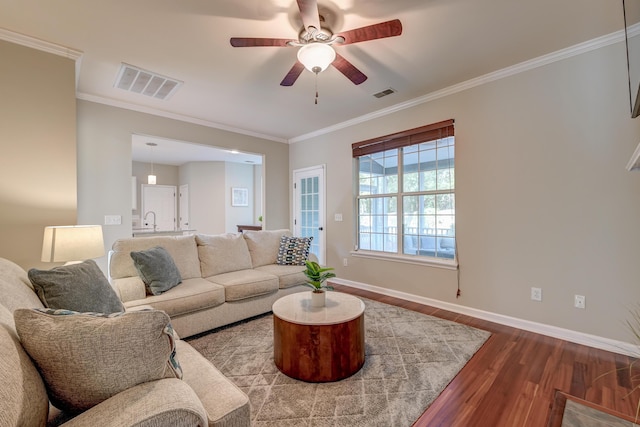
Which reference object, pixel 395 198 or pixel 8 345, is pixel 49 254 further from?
pixel 395 198

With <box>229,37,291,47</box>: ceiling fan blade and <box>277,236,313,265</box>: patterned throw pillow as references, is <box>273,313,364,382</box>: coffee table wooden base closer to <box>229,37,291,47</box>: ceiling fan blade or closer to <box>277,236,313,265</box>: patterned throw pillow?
<box>277,236,313,265</box>: patterned throw pillow

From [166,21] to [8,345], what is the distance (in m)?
2.39

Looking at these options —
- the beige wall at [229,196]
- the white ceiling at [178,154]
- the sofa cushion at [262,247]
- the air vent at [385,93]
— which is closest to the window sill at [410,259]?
the sofa cushion at [262,247]

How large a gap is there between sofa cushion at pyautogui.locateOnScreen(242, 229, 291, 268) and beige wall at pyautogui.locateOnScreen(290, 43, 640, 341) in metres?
2.00

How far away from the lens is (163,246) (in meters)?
2.96

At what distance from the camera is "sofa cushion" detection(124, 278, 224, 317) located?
2.37m

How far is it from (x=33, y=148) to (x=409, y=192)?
399 centimetres

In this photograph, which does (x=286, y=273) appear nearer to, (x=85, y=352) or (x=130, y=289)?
(x=130, y=289)

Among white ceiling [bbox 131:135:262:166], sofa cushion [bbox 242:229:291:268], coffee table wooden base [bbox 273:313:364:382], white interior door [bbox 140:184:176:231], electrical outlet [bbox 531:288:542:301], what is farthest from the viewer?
white interior door [bbox 140:184:176:231]

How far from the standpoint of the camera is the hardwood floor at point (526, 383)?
1.67 meters

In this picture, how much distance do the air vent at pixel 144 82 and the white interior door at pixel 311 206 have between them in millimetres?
2551

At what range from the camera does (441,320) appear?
121 inches

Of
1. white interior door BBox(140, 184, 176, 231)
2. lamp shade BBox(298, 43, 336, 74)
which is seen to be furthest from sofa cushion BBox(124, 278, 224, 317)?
white interior door BBox(140, 184, 176, 231)

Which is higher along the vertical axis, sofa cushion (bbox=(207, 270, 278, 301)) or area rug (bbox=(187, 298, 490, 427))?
sofa cushion (bbox=(207, 270, 278, 301))
